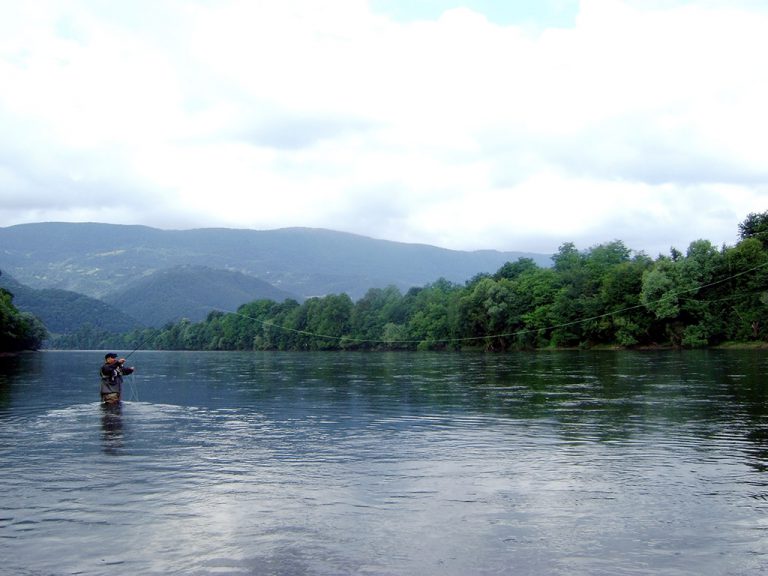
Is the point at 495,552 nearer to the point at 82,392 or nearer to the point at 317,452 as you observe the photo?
the point at 317,452

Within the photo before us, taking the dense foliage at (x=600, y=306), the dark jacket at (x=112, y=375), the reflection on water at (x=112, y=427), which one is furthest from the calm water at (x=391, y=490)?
the dense foliage at (x=600, y=306)

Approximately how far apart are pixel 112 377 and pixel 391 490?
20.1 meters

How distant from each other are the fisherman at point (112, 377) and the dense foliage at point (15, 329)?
3706 inches

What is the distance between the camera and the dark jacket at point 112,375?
30.3m

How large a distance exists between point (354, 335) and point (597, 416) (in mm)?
154861

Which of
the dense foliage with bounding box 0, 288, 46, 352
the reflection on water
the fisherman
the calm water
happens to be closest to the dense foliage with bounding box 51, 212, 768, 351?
the dense foliage with bounding box 0, 288, 46, 352

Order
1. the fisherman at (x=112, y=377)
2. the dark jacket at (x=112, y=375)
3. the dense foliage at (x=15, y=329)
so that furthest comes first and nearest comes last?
the dense foliage at (x=15, y=329), the dark jacket at (x=112, y=375), the fisherman at (x=112, y=377)

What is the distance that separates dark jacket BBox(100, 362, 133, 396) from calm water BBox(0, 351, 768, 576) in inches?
78.1

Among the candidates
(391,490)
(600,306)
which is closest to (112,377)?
(391,490)

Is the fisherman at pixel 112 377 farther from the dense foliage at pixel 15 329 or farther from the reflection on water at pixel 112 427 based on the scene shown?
the dense foliage at pixel 15 329

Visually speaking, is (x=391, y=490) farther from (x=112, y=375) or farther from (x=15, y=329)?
(x=15, y=329)

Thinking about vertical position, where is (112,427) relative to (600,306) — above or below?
below

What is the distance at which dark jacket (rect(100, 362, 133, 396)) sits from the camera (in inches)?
1192

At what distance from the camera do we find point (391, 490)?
14.4 m
